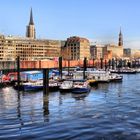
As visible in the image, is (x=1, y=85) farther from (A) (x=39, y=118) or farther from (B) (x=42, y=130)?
(B) (x=42, y=130)

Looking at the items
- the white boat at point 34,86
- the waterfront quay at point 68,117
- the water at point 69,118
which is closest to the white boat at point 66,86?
the white boat at point 34,86

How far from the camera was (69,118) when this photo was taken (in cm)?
5369

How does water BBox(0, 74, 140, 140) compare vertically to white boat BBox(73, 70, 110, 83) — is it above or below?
below

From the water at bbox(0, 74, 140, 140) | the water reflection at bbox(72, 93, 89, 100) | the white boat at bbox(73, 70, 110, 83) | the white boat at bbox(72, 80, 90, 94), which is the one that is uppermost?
the white boat at bbox(73, 70, 110, 83)

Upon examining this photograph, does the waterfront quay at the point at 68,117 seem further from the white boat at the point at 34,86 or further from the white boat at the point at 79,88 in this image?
the white boat at the point at 34,86

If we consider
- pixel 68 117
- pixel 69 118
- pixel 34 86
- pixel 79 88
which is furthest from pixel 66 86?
pixel 69 118

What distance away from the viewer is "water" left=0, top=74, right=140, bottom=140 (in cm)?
4431

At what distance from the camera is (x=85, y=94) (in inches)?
3381

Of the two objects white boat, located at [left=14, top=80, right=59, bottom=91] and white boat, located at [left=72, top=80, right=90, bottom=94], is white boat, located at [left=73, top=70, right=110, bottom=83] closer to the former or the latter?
white boat, located at [left=14, top=80, right=59, bottom=91]

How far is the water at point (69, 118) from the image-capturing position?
145 feet

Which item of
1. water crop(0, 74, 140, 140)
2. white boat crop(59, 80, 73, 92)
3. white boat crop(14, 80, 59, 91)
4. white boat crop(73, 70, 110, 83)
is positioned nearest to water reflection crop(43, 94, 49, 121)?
water crop(0, 74, 140, 140)

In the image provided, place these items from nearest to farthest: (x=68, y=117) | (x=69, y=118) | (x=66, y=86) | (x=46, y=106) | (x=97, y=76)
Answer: (x=69, y=118)
(x=68, y=117)
(x=46, y=106)
(x=66, y=86)
(x=97, y=76)

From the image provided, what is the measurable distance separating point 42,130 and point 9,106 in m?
20.4

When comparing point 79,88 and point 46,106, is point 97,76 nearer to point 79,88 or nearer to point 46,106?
point 79,88
